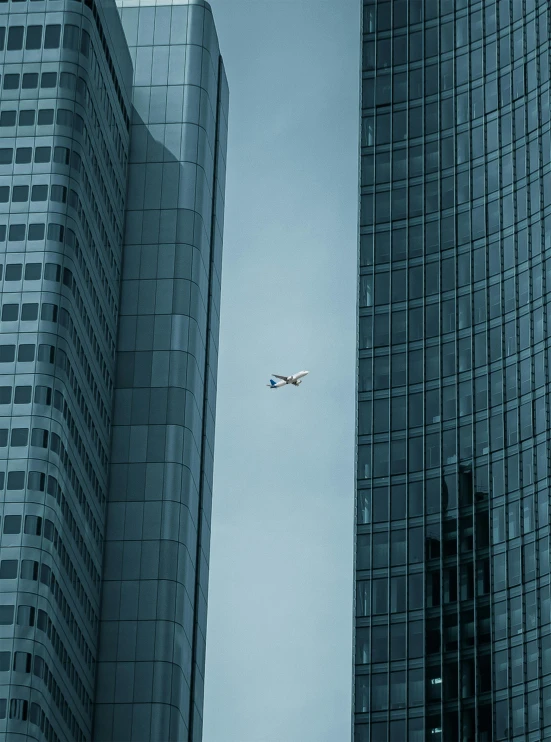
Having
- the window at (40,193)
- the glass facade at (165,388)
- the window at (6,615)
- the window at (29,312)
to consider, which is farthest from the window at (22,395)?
the glass facade at (165,388)

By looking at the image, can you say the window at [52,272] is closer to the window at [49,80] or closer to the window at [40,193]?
the window at [40,193]

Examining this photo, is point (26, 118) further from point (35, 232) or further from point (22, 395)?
point (22, 395)

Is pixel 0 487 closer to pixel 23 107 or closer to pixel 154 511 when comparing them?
pixel 154 511

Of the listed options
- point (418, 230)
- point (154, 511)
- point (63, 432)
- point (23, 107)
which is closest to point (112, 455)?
point (154, 511)

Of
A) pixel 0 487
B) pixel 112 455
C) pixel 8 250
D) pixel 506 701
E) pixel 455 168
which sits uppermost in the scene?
pixel 455 168

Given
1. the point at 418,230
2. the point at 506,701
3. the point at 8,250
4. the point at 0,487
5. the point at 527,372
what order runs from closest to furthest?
1. the point at 0,487
2. the point at 8,250
3. the point at 506,701
4. the point at 527,372
5. the point at 418,230

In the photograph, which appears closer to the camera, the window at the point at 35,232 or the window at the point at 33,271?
the window at the point at 33,271

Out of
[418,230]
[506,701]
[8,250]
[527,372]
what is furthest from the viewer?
[418,230]
